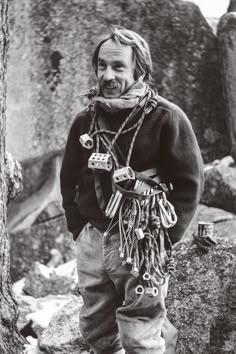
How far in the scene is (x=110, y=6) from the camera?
256 inches

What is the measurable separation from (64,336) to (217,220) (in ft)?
7.26

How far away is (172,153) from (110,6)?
3822mm

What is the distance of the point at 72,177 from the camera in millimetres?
3219

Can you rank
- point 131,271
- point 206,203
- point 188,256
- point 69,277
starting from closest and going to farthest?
point 131,271 → point 188,256 → point 69,277 → point 206,203

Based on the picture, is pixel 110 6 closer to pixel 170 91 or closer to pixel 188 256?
pixel 170 91

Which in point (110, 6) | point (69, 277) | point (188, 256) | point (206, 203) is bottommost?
point (69, 277)

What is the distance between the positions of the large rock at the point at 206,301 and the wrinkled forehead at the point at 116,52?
1.41 m

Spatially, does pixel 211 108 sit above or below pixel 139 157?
below

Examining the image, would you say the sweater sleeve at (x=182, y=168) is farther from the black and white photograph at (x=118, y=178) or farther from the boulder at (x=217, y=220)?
the boulder at (x=217, y=220)

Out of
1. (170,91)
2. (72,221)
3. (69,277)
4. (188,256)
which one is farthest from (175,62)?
(72,221)

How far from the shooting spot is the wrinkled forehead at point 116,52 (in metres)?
2.92

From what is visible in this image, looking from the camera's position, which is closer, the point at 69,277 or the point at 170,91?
the point at 69,277

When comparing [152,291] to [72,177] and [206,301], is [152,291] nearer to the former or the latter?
[72,177]

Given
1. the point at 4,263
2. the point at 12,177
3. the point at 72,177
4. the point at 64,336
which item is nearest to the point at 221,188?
the point at 64,336
